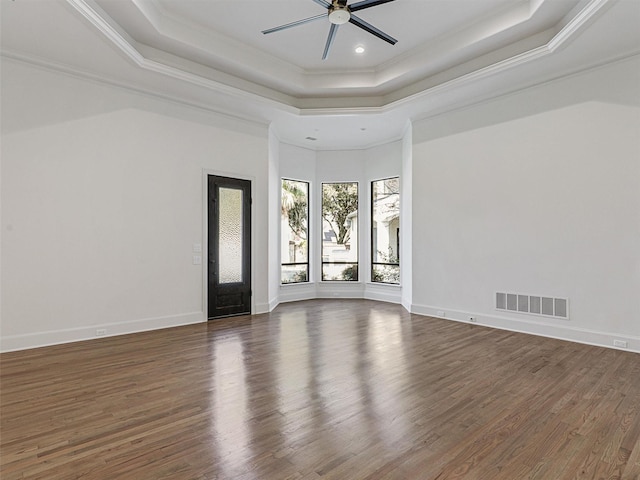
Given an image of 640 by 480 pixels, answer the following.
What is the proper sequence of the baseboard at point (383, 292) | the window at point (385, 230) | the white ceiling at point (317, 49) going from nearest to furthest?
the white ceiling at point (317, 49) → the baseboard at point (383, 292) → the window at point (385, 230)

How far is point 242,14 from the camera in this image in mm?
4586

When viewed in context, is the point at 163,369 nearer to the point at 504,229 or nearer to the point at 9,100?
the point at 9,100

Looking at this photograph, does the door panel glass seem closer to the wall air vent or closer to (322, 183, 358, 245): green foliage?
(322, 183, 358, 245): green foliage

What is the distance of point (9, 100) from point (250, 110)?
10.9ft

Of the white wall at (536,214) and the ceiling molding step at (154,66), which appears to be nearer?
the ceiling molding step at (154,66)

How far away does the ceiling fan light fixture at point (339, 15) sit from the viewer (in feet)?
13.3

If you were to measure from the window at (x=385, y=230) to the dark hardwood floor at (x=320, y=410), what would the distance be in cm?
353

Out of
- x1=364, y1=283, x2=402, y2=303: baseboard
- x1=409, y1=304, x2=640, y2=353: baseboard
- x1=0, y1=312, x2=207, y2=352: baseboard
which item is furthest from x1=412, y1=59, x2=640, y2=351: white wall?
x1=0, y1=312, x2=207, y2=352: baseboard

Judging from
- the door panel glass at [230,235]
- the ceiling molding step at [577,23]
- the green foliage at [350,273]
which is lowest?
the green foliage at [350,273]

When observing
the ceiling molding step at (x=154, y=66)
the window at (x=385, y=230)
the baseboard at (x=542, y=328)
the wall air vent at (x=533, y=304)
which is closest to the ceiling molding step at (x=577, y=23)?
the wall air vent at (x=533, y=304)

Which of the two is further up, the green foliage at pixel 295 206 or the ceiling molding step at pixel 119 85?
the ceiling molding step at pixel 119 85

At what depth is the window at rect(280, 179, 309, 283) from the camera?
8.42 meters

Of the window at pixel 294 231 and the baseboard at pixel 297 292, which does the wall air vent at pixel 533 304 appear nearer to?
the baseboard at pixel 297 292

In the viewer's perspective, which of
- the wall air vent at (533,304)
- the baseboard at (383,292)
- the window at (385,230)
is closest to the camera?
the wall air vent at (533,304)
